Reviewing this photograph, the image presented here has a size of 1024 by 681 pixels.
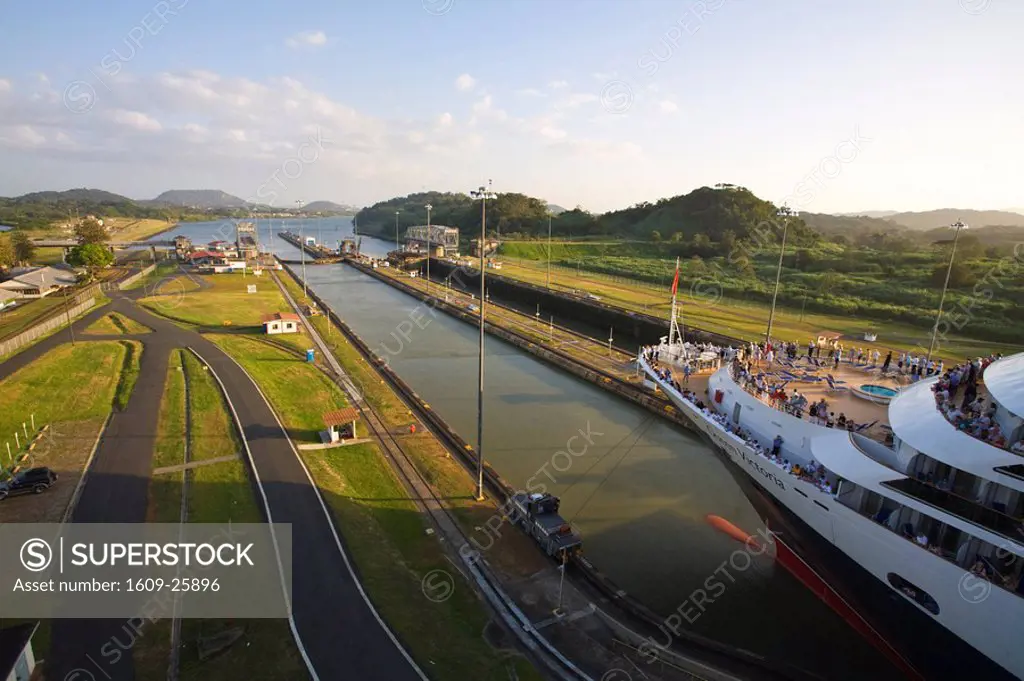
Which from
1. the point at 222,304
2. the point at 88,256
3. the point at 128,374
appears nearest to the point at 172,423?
the point at 128,374

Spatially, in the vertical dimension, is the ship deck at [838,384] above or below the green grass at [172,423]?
above

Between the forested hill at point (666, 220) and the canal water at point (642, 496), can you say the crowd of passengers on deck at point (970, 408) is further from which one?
the forested hill at point (666, 220)

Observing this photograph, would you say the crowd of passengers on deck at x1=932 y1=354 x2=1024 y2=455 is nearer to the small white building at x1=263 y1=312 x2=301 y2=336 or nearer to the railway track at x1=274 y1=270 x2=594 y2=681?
the railway track at x1=274 y1=270 x2=594 y2=681

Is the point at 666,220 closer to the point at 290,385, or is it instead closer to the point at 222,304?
the point at 222,304

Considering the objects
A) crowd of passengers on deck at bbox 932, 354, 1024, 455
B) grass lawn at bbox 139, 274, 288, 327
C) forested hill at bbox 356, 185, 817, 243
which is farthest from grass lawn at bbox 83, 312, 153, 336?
forested hill at bbox 356, 185, 817, 243

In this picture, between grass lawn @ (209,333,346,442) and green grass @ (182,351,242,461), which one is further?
grass lawn @ (209,333,346,442)

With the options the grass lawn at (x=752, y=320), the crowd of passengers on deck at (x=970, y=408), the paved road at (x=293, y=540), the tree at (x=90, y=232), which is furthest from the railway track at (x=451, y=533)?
the tree at (x=90, y=232)

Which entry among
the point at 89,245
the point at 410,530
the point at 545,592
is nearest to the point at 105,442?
the point at 410,530
